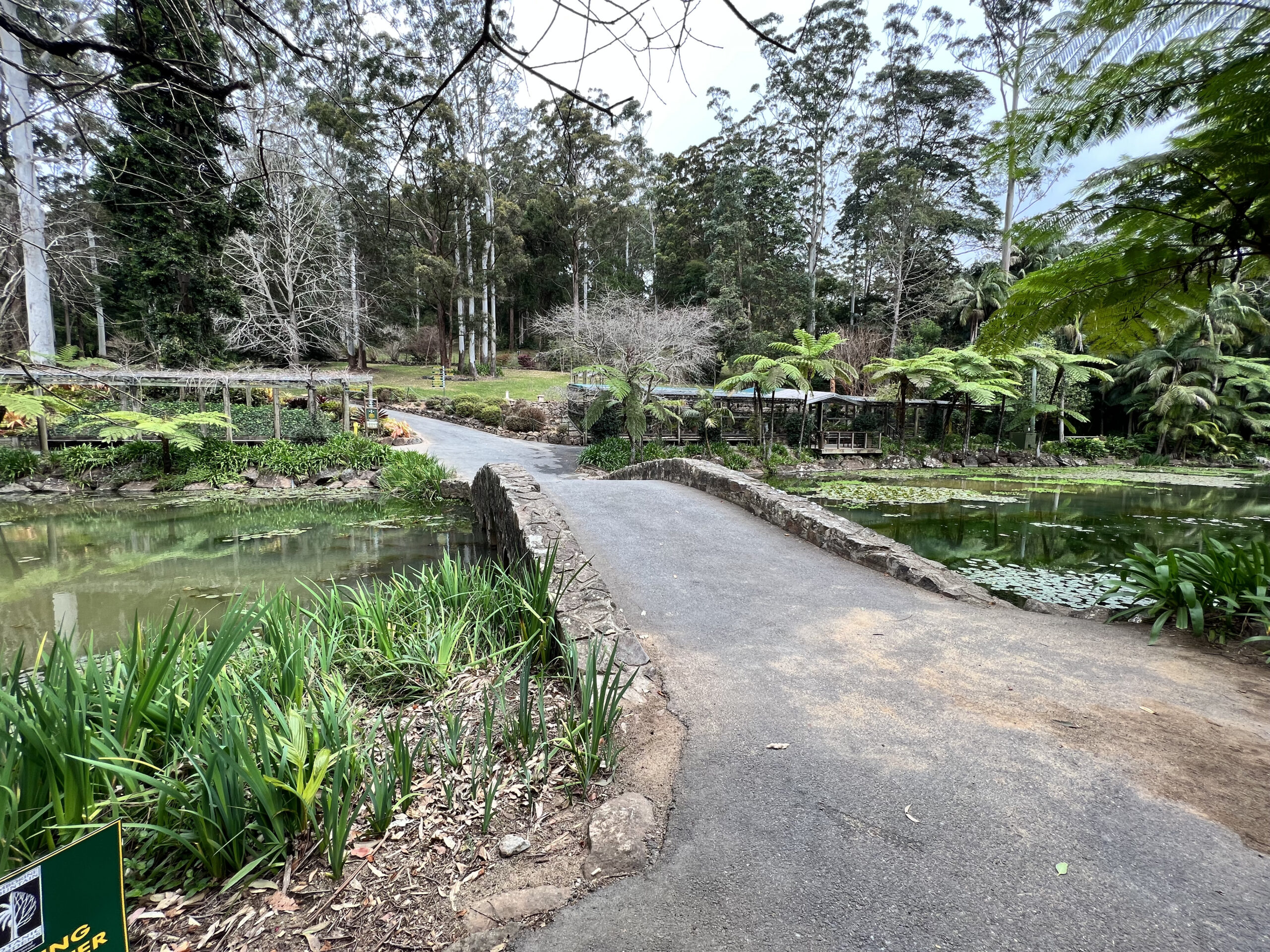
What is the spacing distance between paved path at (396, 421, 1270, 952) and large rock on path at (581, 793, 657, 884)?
0.24 feet

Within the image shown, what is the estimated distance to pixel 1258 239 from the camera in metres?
3.17

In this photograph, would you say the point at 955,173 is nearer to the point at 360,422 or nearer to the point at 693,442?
the point at 693,442

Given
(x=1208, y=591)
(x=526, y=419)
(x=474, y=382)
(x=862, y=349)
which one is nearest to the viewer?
(x=1208, y=591)

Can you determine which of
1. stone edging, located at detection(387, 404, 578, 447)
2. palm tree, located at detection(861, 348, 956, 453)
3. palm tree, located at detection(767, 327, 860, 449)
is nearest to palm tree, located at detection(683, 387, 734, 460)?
palm tree, located at detection(767, 327, 860, 449)

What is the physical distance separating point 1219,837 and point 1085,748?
0.58 m

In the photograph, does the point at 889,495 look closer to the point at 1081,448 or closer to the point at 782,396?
the point at 782,396

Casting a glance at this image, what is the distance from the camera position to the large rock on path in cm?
209

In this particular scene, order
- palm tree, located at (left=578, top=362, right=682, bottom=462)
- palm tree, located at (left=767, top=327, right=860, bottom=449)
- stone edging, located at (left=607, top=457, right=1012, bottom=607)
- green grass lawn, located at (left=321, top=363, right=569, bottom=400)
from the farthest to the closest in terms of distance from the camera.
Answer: green grass lawn, located at (left=321, top=363, right=569, bottom=400) < palm tree, located at (left=767, top=327, right=860, bottom=449) < palm tree, located at (left=578, top=362, right=682, bottom=462) < stone edging, located at (left=607, top=457, right=1012, bottom=607)

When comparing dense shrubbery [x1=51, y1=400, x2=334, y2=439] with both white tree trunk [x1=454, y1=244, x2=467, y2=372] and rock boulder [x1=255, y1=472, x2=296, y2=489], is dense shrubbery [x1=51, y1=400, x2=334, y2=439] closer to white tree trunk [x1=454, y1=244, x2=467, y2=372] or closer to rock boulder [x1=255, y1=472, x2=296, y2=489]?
rock boulder [x1=255, y1=472, x2=296, y2=489]

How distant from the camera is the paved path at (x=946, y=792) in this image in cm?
185

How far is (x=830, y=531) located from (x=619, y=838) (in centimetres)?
476

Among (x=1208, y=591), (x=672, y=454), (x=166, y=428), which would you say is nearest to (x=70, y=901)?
(x=1208, y=591)

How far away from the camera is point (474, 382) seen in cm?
3222

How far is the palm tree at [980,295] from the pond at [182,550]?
22894 mm
